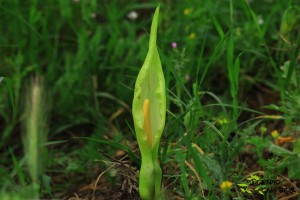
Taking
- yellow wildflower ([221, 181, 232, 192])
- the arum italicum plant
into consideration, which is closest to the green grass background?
the arum italicum plant

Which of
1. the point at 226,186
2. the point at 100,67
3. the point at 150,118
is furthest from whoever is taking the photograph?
the point at 100,67

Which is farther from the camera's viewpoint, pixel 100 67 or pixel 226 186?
pixel 100 67

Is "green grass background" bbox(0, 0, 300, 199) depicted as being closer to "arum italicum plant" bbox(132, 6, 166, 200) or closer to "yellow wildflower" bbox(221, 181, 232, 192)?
"arum italicum plant" bbox(132, 6, 166, 200)

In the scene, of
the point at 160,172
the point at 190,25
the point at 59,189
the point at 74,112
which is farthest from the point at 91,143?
the point at 190,25

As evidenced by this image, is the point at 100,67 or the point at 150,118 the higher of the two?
the point at 150,118

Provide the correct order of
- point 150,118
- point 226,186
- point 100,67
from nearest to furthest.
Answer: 1. point 226,186
2. point 150,118
3. point 100,67

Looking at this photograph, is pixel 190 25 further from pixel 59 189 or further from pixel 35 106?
pixel 35 106

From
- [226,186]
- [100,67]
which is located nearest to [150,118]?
[226,186]

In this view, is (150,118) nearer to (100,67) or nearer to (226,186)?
(226,186)
